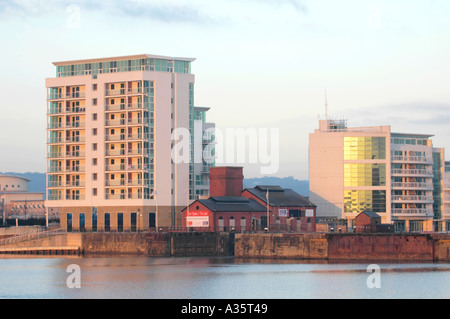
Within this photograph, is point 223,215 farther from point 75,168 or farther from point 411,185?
point 411,185

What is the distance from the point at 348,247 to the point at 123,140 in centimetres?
4862

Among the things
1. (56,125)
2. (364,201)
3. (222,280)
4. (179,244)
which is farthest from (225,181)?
(222,280)

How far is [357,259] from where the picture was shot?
116m

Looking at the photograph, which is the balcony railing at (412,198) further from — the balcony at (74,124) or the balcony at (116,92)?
the balcony at (74,124)

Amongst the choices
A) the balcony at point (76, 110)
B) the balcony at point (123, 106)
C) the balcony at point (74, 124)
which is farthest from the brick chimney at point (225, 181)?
the balcony at point (76, 110)

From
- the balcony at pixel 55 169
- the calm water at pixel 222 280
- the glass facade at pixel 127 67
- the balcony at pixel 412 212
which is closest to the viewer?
the calm water at pixel 222 280

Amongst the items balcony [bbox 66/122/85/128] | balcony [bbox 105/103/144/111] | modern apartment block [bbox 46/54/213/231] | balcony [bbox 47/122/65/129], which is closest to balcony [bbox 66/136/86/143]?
modern apartment block [bbox 46/54/213/231]

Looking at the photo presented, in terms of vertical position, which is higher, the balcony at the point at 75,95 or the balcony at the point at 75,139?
the balcony at the point at 75,95

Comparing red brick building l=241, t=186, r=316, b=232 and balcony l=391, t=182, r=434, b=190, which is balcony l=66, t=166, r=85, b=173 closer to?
red brick building l=241, t=186, r=316, b=232

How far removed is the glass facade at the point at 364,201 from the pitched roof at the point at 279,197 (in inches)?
295

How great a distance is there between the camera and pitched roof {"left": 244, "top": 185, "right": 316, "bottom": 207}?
144875mm

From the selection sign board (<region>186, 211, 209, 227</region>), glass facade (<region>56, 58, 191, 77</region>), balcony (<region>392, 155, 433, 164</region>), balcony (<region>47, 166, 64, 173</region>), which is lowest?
sign board (<region>186, 211, 209, 227</region>)

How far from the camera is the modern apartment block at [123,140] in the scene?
14975cm

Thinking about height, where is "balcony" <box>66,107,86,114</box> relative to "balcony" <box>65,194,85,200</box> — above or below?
above
